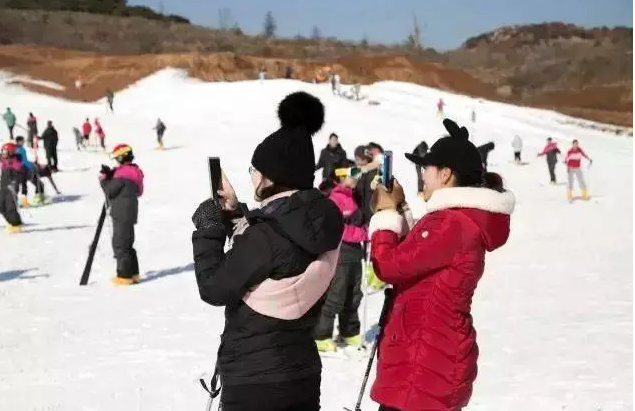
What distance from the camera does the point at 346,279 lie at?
262 inches

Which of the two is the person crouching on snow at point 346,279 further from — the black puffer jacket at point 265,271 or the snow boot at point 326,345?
the black puffer jacket at point 265,271

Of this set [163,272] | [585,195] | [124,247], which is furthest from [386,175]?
[585,195]

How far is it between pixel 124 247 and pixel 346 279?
161 inches

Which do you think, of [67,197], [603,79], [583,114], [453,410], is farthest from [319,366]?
[603,79]

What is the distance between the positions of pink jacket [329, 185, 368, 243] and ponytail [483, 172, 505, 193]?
3.36 metres

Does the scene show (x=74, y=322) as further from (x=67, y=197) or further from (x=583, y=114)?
(x=583, y=114)

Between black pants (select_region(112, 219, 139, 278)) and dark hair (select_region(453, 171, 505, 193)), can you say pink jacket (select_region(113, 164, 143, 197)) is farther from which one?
dark hair (select_region(453, 171, 505, 193))

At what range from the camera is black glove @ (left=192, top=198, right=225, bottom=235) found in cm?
295

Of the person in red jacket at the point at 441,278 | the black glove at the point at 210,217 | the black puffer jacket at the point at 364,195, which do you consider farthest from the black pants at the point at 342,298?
the black glove at the point at 210,217

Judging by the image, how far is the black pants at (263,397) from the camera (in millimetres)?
2955

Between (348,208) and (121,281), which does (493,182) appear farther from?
(121,281)

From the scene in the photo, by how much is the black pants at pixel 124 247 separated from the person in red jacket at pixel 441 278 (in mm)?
6762

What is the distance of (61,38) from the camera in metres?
98.3

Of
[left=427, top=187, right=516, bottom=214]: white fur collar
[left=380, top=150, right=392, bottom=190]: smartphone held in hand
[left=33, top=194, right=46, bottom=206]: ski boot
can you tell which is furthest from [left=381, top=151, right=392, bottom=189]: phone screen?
[left=33, top=194, right=46, bottom=206]: ski boot
